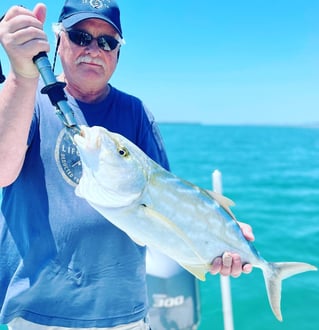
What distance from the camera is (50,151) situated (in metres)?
2.04

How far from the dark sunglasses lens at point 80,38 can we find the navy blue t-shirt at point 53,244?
356mm

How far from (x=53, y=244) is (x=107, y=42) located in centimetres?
114

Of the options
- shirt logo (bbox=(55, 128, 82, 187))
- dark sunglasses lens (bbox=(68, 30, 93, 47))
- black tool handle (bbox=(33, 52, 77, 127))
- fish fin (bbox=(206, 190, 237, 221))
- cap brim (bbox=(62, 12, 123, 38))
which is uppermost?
cap brim (bbox=(62, 12, 123, 38))

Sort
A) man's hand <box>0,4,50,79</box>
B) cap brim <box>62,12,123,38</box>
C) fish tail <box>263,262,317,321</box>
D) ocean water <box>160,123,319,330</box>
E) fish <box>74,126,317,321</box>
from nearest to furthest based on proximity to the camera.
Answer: man's hand <box>0,4,50,79</box> → fish <box>74,126,317,321</box> → cap brim <box>62,12,123,38</box> → fish tail <box>263,262,317,321</box> → ocean water <box>160,123,319,330</box>

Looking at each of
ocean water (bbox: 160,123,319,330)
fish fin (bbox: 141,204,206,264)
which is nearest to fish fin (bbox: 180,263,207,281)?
fish fin (bbox: 141,204,206,264)

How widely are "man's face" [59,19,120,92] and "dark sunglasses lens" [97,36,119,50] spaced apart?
19 millimetres

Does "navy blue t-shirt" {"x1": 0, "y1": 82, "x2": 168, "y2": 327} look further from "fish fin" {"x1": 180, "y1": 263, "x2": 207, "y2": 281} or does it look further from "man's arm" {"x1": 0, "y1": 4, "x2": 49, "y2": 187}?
"fish fin" {"x1": 180, "y1": 263, "x2": 207, "y2": 281}

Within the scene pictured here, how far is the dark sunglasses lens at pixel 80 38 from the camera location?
2137 mm

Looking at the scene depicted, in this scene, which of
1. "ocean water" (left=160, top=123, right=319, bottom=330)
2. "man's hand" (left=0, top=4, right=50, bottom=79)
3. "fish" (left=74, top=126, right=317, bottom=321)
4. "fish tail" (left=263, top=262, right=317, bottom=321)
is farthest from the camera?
"ocean water" (left=160, top=123, right=319, bottom=330)

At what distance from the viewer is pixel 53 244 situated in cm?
203

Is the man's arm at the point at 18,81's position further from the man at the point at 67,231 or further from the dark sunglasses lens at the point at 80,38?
the dark sunglasses lens at the point at 80,38

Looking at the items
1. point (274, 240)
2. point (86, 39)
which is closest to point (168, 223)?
point (86, 39)

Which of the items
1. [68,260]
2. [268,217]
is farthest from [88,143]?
[268,217]

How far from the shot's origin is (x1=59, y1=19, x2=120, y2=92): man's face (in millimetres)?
2139
